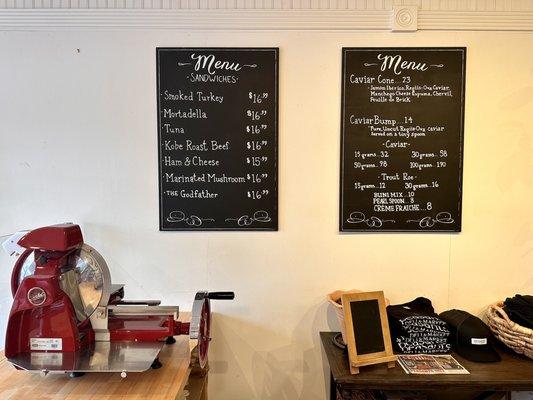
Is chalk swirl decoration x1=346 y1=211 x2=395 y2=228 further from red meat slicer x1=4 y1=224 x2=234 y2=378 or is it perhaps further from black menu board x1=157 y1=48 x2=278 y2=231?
red meat slicer x1=4 y1=224 x2=234 y2=378

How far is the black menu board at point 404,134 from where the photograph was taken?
196 centimetres

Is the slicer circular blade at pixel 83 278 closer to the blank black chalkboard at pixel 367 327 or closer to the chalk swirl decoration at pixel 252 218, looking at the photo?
the chalk swirl decoration at pixel 252 218

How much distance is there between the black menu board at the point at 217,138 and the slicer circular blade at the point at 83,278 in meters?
0.57

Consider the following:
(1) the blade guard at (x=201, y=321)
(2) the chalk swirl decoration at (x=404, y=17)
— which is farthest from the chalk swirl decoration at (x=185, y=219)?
(2) the chalk swirl decoration at (x=404, y=17)

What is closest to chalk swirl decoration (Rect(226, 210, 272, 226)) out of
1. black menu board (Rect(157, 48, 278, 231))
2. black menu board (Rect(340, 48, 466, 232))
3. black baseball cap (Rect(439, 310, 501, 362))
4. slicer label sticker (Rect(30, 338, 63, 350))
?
black menu board (Rect(157, 48, 278, 231))

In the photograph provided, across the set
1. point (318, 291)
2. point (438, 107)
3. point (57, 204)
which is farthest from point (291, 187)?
point (57, 204)

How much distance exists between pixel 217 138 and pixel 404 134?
3.31ft

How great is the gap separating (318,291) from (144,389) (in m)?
1.05

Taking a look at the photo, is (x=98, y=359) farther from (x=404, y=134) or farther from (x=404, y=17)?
(x=404, y=17)

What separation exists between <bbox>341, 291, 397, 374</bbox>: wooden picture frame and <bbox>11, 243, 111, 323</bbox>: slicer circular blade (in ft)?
3.37

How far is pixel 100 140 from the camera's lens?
200cm

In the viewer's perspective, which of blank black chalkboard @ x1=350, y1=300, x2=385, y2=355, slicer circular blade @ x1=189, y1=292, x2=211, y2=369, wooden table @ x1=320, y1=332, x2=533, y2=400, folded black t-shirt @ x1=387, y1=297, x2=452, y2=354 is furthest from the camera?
folded black t-shirt @ x1=387, y1=297, x2=452, y2=354

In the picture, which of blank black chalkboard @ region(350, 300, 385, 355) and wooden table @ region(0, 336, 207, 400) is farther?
blank black chalkboard @ region(350, 300, 385, 355)

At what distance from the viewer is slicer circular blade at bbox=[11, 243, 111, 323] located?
1.43 m
